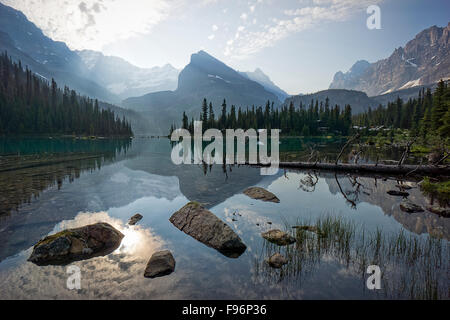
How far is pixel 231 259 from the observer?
809 cm

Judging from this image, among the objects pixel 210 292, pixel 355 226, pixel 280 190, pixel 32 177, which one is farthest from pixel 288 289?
pixel 32 177

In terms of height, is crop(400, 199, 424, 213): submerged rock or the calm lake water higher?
crop(400, 199, 424, 213): submerged rock

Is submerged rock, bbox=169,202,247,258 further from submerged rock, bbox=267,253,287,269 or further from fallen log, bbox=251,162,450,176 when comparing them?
fallen log, bbox=251,162,450,176

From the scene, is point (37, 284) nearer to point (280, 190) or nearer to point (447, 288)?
point (447, 288)

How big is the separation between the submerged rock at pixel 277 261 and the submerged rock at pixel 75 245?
6.38 metres

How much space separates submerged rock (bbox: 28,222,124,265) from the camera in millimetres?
7926

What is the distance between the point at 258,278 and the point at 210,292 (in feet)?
5.25

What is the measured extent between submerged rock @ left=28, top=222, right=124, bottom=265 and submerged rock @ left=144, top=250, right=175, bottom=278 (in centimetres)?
234

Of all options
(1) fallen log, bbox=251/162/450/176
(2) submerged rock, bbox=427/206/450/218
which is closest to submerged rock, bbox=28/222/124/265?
(2) submerged rock, bbox=427/206/450/218

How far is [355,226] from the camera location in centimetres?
1084

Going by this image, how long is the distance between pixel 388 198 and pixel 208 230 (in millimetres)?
14002

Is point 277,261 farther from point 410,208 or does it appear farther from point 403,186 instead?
point 403,186

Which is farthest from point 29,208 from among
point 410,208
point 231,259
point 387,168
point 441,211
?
point 387,168

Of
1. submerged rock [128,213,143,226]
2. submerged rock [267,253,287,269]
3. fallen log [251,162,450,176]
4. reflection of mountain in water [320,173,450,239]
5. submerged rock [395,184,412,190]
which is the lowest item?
submerged rock [128,213,143,226]
